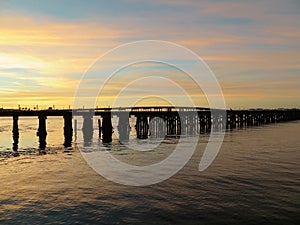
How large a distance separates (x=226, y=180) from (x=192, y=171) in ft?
12.8

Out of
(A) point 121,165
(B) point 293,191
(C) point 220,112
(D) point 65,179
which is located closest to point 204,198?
(B) point 293,191

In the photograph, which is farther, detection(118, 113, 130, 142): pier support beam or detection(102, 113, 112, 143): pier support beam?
detection(118, 113, 130, 142): pier support beam

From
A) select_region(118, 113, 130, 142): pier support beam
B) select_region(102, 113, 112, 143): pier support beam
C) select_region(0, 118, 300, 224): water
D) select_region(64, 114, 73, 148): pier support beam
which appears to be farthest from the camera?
select_region(118, 113, 130, 142): pier support beam

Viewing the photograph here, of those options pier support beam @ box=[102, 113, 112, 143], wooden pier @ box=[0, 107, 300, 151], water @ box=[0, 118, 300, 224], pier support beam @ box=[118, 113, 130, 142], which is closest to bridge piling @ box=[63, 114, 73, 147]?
wooden pier @ box=[0, 107, 300, 151]

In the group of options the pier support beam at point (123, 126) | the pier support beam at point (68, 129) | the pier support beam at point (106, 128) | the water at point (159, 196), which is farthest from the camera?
the pier support beam at point (123, 126)

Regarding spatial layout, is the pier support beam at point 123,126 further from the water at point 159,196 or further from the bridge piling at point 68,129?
the water at point 159,196

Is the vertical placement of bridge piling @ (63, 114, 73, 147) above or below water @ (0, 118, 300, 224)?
above

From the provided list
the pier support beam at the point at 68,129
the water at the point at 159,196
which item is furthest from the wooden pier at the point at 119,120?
the water at the point at 159,196

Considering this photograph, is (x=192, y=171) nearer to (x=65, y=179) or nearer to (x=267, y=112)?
Answer: (x=65, y=179)

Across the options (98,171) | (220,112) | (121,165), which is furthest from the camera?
(220,112)

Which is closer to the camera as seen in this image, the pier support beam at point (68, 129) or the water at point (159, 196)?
the water at point (159, 196)

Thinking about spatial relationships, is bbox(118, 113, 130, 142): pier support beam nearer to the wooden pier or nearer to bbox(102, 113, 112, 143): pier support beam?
the wooden pier

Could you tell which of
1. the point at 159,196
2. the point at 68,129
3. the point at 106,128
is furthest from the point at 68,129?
the point at 159,196

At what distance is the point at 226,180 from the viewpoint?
69.3 ft
